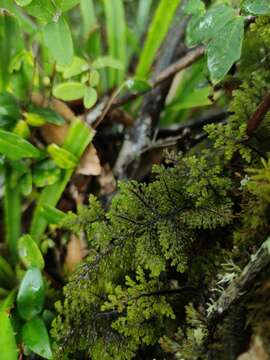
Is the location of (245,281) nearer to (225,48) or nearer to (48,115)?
(225,48)

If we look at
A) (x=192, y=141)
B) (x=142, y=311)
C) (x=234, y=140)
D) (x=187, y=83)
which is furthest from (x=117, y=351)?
(x=187, y=83)

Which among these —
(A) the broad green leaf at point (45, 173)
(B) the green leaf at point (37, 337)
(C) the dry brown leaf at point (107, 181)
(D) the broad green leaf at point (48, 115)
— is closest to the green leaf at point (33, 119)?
(D) the broad green leaf at point (48, 115)

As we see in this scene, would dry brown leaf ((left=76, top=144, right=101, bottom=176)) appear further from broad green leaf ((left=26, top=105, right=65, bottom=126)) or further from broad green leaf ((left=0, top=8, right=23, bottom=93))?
broad green leaf ((left=0, top=8, right=23, bottom=93))

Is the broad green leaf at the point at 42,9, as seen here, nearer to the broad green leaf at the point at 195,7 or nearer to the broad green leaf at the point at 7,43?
the broad green leaf at the point at 195,7

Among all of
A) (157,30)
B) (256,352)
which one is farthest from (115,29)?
(256,352)

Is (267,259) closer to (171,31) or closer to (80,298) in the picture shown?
(80,298)

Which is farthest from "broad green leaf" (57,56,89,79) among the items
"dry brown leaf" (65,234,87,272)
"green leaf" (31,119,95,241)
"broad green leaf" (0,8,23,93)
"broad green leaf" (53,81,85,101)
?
"dry brown leaf" (65,234,87,272)
